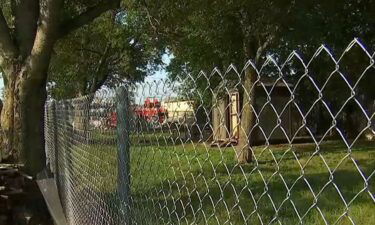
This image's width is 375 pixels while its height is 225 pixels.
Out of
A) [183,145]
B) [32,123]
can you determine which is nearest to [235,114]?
[183,145]

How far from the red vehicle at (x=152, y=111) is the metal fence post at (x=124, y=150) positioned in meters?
0.29

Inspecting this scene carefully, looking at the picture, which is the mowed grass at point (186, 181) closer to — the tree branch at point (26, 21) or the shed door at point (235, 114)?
the shed door at point (235, 114)

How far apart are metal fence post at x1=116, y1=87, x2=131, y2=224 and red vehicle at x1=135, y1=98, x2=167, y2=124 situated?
0.29 meters

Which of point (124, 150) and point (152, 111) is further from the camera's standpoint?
point (124, 150)

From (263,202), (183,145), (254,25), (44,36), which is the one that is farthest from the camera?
(254,25)

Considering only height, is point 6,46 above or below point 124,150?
above

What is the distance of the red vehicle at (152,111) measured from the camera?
326cm

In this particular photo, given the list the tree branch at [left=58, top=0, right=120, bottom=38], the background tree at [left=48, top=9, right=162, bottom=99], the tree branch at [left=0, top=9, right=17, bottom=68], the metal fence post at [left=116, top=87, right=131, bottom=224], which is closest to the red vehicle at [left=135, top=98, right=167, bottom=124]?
the metal fence post at [left=116, top=87, right=131, bottom=224]

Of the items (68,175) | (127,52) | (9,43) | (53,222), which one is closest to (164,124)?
(68,175)

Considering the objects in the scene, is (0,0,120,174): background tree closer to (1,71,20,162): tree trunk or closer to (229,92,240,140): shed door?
(1,71,20,162): tree trunk

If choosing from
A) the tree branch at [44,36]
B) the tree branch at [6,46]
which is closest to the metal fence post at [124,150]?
the tree branch at [44,36]

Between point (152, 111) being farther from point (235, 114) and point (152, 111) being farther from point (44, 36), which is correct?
point (44, 36)

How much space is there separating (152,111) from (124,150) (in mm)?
569

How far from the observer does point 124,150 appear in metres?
3.79
